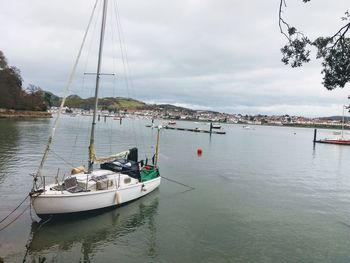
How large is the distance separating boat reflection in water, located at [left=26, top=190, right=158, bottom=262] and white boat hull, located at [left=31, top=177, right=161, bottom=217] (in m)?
0.64

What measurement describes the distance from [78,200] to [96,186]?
1765 mm

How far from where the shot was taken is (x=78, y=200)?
57.6 ft

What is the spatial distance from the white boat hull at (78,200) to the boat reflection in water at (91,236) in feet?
2.11

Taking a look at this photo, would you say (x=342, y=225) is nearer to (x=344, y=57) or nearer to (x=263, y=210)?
(x=263, y=210)

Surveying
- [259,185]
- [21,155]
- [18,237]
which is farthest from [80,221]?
[21,155]

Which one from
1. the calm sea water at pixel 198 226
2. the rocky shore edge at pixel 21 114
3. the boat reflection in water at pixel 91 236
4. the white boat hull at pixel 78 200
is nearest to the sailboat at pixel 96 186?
the white boat hull at pixel 78 200

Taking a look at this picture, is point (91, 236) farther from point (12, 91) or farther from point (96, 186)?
point (12, 91)

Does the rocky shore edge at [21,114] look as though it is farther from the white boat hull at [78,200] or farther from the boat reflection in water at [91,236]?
the boat reflection in water at [91,236]

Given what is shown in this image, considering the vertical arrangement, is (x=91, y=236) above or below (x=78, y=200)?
below

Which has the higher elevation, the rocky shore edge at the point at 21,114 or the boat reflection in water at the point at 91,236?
the rocky shore edge at the point at 21,114

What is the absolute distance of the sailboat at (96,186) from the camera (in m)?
16.8

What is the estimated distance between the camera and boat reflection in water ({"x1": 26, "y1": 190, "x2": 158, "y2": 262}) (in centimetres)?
1429

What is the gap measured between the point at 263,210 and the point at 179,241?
9.18m

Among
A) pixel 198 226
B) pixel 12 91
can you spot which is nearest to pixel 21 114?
pixel 12 91
